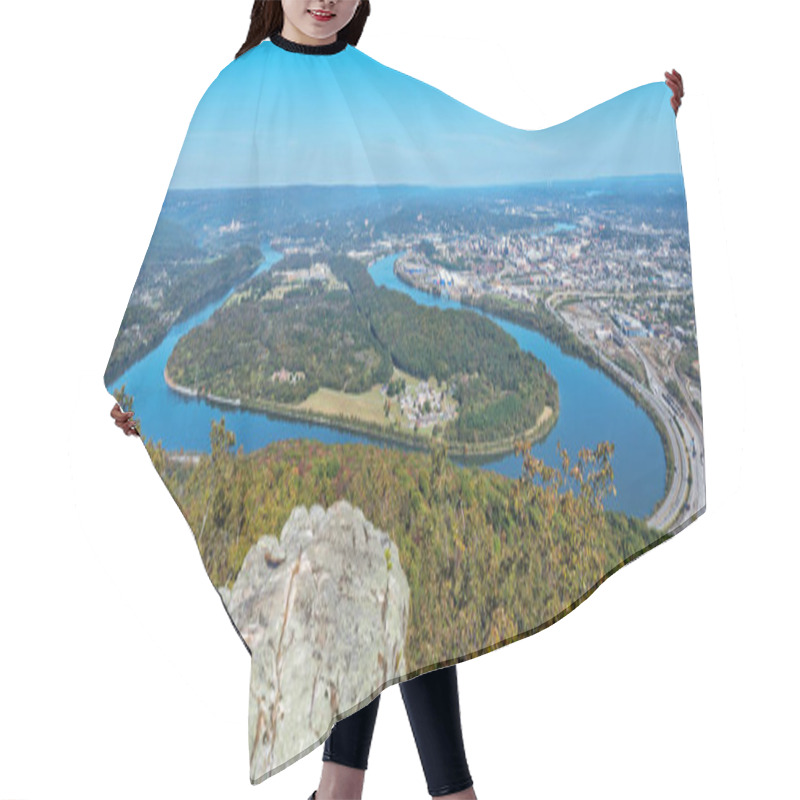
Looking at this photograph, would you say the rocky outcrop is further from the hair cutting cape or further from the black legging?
the black legging

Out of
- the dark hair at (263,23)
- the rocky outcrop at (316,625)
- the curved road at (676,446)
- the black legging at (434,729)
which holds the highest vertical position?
the dark hair at (263,23)

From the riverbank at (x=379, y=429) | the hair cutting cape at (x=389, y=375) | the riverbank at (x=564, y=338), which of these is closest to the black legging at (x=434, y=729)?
the hair cutting cape at (x=389, y=375)

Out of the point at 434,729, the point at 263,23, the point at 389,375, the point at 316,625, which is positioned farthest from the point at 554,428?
the point at 263,23

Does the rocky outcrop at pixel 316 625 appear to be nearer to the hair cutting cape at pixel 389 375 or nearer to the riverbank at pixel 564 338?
the hair cutting cape at pixel 389 375

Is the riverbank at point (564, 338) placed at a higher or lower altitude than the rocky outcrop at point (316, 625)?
higher

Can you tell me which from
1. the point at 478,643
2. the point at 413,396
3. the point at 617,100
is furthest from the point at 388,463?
the point at 617,100

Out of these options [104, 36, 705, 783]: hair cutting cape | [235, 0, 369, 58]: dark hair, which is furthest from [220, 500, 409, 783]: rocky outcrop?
[235, 0, 369, 58]: dark hair
